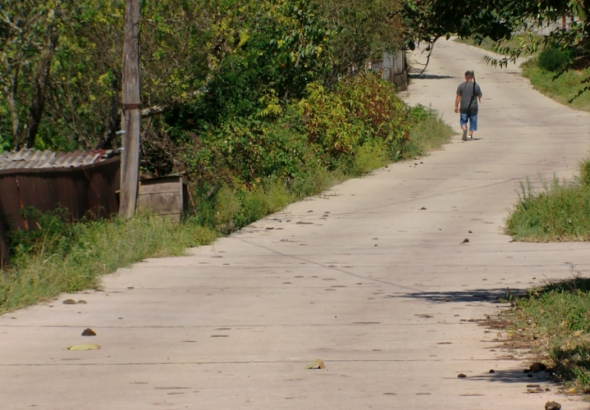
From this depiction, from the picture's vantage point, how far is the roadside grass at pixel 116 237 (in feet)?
36.9

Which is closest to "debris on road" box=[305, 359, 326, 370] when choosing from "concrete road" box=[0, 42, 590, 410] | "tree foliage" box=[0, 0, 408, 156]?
"concrete road" box=[0, 42, 590, 410]

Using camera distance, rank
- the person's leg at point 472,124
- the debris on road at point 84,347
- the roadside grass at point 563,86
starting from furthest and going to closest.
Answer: the roadside grass at point 563,86
the person's leg at point 472,124
the debris on road at point 84,347

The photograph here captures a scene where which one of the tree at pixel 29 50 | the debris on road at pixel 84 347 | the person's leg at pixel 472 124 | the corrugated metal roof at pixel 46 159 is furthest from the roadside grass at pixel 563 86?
the debris on road at pixel 84 347

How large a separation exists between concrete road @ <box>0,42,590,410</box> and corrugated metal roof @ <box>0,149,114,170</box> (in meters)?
2.74

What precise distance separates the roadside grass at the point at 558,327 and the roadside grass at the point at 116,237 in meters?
4.92

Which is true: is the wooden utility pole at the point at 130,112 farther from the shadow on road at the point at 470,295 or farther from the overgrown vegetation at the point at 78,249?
the shadow on road at the point at 470,295

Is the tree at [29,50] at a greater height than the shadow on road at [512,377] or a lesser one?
greater

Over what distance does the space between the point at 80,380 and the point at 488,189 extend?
15.8 metres

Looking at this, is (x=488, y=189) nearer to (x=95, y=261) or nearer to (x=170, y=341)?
(x=95, y=261)

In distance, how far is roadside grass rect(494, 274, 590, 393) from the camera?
6820mm

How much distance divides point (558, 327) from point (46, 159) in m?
10.8

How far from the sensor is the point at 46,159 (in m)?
16.9

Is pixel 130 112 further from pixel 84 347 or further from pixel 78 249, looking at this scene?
pixel 84 347

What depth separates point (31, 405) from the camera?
6379mm
